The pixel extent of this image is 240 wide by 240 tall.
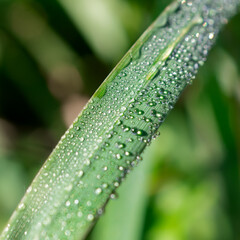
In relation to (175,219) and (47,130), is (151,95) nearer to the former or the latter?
(175,219)

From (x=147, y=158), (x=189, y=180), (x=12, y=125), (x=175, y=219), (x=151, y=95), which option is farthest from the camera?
(x=12, y=125)

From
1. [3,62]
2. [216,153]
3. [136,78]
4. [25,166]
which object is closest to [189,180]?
[216,153]

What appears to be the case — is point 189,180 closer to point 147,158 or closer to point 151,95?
point 147,158

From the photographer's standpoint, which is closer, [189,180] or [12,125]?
[189,180]

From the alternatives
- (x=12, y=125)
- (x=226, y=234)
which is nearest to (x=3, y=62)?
(x=12, y=125)

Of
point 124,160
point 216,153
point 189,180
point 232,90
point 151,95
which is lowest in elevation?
point 124,160

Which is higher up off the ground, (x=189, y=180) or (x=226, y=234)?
(x=189, y=180)

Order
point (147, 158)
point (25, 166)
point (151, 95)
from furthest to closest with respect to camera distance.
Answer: point (25, 166) → point (147, 158) → point (151, 95)
